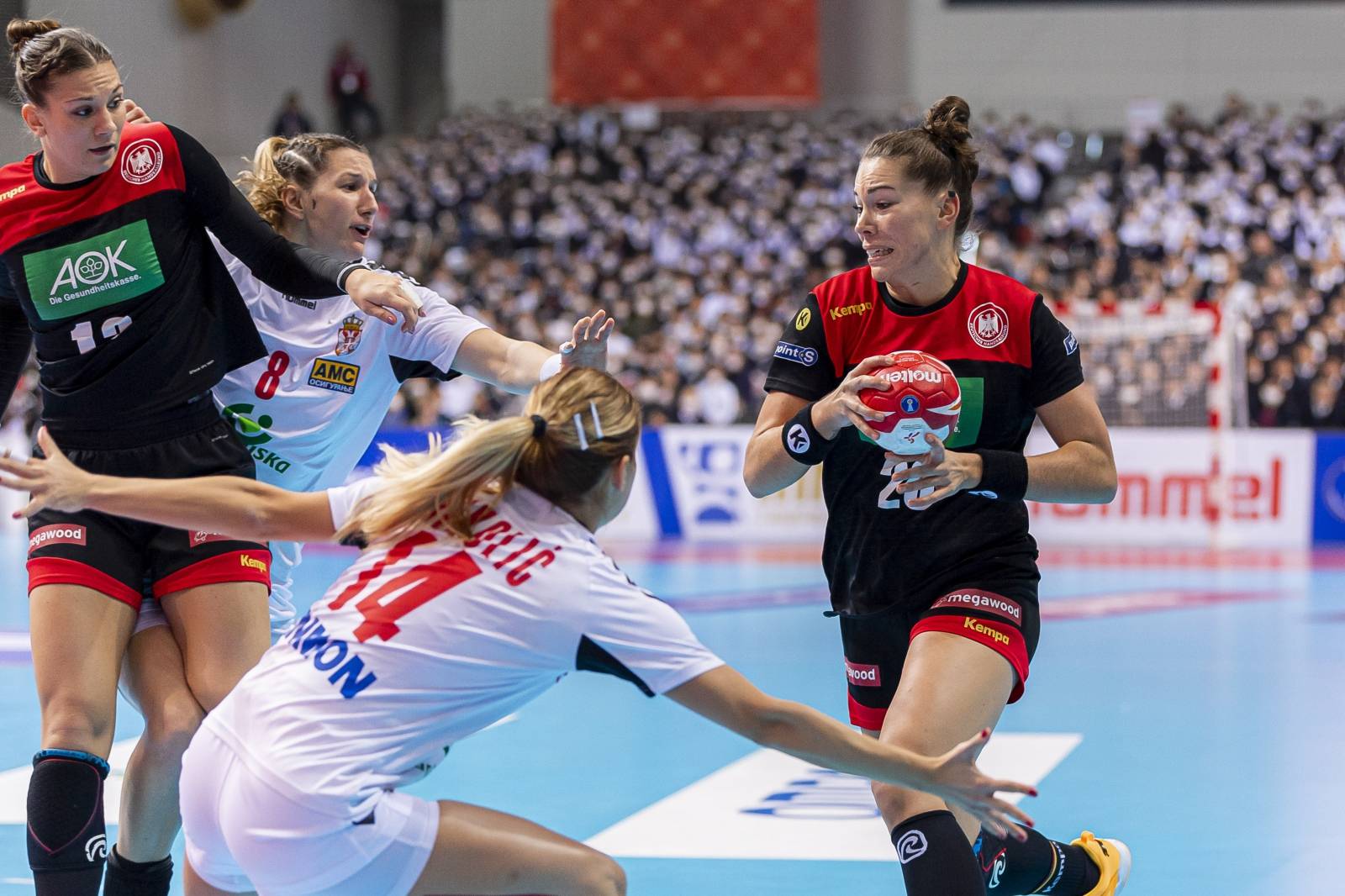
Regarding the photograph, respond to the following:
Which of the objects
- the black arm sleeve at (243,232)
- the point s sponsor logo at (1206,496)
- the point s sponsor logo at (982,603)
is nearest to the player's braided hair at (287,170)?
the black arm sleeve at (243,232)

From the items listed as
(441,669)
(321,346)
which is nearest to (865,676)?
(441,669)

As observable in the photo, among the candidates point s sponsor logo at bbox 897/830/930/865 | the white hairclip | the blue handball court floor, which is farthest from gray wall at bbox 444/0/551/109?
the white hairclip

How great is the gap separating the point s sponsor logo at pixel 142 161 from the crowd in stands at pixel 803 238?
45.4ft

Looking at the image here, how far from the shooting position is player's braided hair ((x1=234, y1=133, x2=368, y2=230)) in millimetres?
4383

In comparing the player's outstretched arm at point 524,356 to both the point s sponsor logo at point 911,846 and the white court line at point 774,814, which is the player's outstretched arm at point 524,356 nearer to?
the point s sponsor logo at point 911,846

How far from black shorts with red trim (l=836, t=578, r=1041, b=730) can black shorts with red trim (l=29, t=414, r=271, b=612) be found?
1483 mm

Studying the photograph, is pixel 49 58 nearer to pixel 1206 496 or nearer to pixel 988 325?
pixel 988 325

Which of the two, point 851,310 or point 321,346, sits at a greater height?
point 851,310

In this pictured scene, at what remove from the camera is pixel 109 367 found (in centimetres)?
388

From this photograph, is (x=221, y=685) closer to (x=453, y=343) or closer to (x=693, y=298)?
(x=453, y=343)

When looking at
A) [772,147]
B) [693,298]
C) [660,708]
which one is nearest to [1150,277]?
[693,298]

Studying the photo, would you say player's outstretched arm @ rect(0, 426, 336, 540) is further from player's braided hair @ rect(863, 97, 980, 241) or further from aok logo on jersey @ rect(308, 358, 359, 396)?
player's braided hair @ rect(863, 97, 980, 241)

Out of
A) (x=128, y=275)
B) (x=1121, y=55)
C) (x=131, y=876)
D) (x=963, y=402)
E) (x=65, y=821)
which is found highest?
(x=1121, y=55)

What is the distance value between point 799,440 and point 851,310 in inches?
17.5
